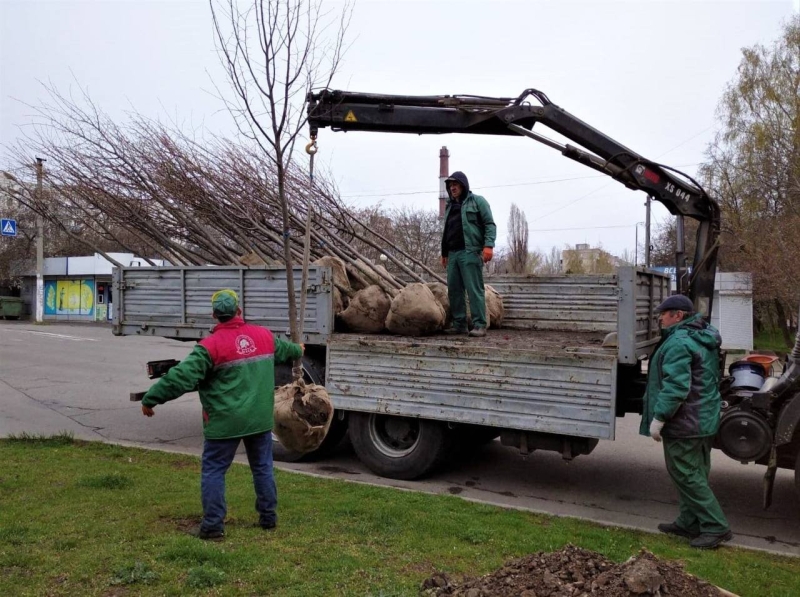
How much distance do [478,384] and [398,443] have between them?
→ 126 centimetres

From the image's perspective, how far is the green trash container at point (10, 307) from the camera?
40875mm

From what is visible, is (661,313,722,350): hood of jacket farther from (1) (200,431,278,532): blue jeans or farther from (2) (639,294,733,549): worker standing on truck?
(1) (200,431,278,532): blue jeans

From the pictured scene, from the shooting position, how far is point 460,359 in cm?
596

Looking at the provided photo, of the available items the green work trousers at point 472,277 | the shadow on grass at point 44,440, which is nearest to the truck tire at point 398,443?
A: the green work trousers at point 472,277

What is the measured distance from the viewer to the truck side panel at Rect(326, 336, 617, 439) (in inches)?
214

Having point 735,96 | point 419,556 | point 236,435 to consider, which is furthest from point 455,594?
point 735,96

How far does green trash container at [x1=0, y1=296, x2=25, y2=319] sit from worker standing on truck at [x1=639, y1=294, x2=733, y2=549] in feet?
145

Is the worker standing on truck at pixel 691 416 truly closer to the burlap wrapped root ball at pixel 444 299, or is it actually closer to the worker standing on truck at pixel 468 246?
the worker standing on truck at pixel 468 246

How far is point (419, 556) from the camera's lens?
419cm

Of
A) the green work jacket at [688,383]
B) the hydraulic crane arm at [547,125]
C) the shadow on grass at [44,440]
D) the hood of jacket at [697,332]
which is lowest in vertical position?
the shadow on grass at [44,440]

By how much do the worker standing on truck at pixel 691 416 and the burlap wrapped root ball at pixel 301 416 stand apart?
2413 mm

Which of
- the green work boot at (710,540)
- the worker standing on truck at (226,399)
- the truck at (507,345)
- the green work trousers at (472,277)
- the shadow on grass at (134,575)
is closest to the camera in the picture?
the shadow on grass at (134,575)

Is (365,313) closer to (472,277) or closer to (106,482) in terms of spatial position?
(472,277)

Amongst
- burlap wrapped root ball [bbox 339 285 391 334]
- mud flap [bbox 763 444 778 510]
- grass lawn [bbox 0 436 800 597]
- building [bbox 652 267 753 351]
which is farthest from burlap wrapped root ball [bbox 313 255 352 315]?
building [bbox 652 267 753 351]
